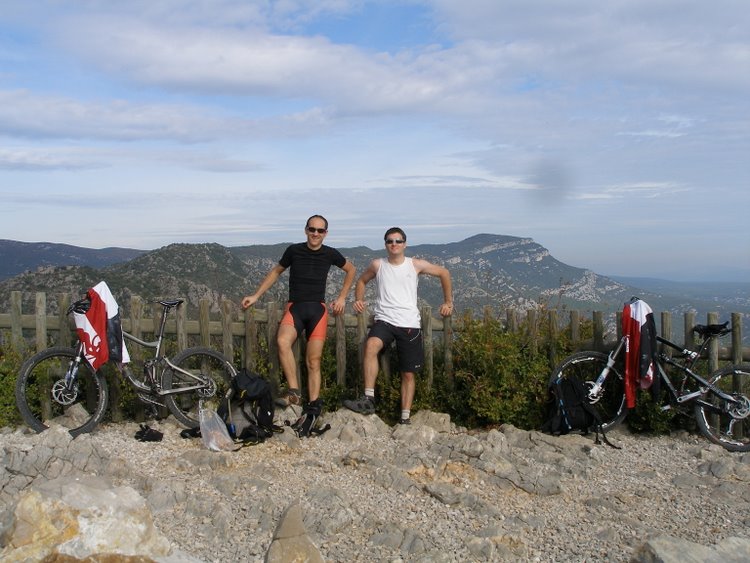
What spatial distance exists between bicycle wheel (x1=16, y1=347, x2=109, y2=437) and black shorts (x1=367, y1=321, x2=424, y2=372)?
3.08 metres

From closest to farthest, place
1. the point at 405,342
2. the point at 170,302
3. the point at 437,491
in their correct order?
the point at 437,491 < the point at 405,342 < the point at 170,302

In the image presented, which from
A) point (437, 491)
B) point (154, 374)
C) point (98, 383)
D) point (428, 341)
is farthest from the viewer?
point (428, 341)

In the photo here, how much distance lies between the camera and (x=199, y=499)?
555cm

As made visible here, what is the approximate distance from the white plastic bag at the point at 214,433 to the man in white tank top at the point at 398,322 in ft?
4.57

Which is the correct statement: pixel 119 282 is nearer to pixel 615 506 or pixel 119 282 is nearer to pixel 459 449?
pixel 459 449

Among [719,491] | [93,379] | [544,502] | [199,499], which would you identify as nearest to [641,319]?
[719,491]

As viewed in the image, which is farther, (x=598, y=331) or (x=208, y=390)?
(x=598, y=331)

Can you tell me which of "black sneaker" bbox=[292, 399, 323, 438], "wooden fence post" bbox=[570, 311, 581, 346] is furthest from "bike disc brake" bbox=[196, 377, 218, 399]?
"wooden fence post" bbox=[570, 311, 581, 346]

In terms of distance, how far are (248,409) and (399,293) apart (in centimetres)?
208

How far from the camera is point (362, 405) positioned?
7.88 metres

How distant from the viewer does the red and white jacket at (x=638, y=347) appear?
25.2 feet

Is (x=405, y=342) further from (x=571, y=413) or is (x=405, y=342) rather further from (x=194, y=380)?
(x=194, y=380)

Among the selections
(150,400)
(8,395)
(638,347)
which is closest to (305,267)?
(150,400)

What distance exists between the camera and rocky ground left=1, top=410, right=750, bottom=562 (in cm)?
495
